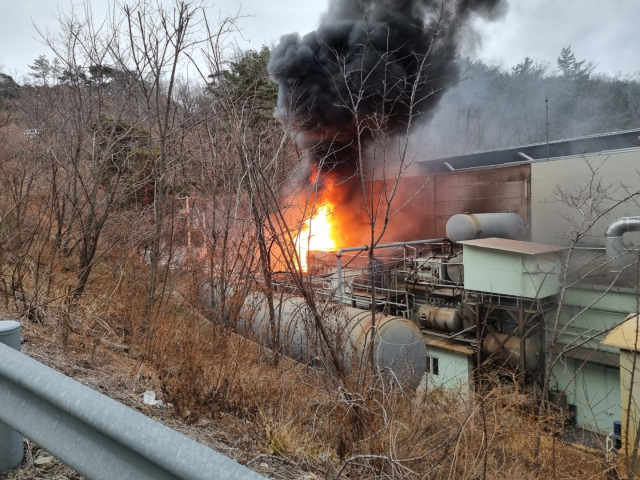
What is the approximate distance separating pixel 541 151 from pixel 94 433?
77.7 ft

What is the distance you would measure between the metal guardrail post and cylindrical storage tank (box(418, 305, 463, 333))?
1244 cm

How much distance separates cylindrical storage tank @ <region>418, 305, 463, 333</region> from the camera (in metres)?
13.0

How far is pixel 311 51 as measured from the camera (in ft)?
55.1

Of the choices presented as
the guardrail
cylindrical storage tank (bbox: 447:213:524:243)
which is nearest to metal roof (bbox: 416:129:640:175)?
cylindrical storage tank (bbox: 447:213:524:243)

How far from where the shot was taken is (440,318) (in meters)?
13.2

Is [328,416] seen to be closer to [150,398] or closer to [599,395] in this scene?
[150,398]

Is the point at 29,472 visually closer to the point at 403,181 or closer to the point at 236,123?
the point at 236,123

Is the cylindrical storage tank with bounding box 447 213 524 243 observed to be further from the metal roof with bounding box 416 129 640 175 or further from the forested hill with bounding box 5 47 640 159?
the forested hill with bounding box 5 47 640 159

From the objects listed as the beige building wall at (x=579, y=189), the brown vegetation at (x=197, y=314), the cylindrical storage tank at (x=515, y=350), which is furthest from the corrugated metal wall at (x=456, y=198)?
the brown vegetation at (x=197, y=314)

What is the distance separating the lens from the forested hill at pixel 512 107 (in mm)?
30956

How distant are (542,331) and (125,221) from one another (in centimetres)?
1141

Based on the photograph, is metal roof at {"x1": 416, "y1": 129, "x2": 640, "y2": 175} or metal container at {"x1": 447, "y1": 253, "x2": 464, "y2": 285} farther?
metal roof at {"x1": 416, "y1": 129, "x2": 640, "y2": 175}

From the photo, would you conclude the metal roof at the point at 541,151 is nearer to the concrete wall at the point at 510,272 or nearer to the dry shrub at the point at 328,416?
the concrete wall at the point at 510,272

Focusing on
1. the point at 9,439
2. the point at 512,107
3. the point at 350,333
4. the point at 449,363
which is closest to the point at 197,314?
the point at 350,333
